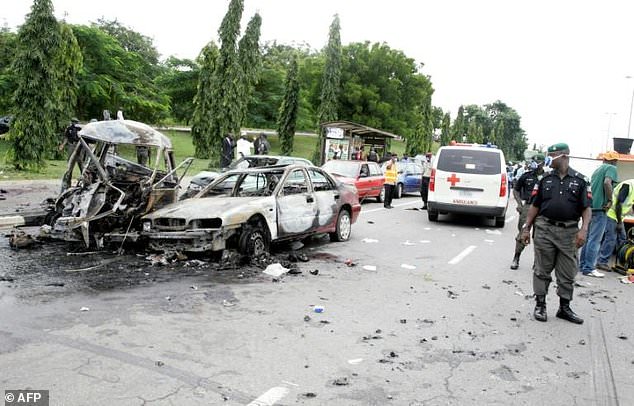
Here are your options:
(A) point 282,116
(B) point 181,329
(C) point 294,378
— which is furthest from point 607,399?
(A) point 282,116

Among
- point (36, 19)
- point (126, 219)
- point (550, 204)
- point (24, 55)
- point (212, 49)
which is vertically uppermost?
point (212, 49)

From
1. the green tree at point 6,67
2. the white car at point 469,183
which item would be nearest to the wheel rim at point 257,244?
the white car at point 469,183

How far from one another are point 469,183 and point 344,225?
4.17 metres

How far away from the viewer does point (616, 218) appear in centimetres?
858

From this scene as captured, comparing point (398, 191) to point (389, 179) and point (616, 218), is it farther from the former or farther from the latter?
point (616, 218)

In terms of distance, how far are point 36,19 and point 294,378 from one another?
17621 millimetres

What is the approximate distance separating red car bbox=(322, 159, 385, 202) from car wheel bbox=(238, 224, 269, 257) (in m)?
9.08

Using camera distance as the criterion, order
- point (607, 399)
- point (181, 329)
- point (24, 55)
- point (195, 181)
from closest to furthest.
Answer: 1. point (607, 399)
2. point (181, 329)
3. point (195, 181)
4. point (24, 55)

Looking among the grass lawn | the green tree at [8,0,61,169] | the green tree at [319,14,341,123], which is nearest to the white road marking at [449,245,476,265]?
the grass lawn

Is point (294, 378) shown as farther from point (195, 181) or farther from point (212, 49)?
point (212, 49)

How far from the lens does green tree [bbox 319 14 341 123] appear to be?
40.2 m

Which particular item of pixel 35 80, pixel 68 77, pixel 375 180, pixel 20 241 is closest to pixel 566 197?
pixel 20 241

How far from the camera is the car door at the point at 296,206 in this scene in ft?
28.9

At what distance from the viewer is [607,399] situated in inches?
160
